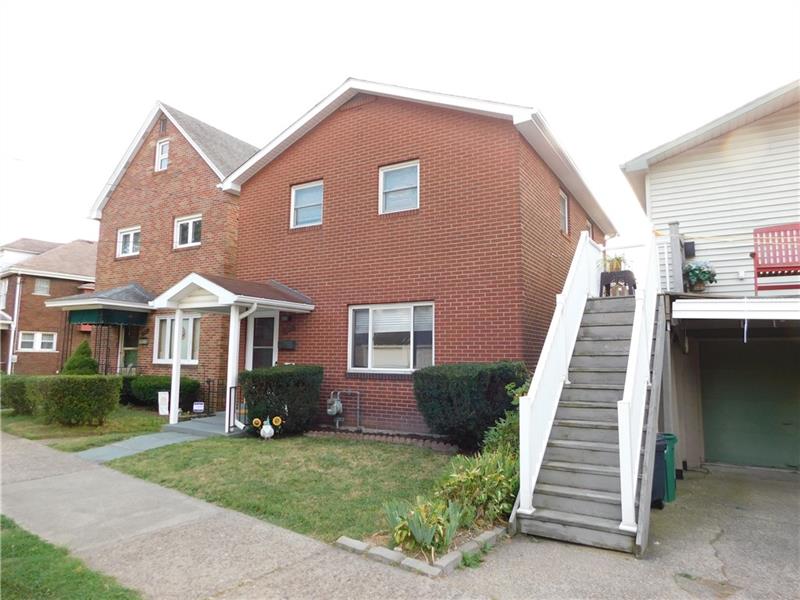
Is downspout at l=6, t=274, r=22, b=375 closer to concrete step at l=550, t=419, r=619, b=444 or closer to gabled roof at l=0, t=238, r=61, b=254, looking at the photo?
gabled roof at l=0, t=238, r=61, b=254

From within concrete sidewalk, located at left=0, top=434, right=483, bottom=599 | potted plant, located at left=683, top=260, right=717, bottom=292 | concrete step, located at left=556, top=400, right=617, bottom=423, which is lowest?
concrete sidewalk, located at left=0, top=434, right=483, bottom=599

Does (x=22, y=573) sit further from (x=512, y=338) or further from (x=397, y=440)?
(x=512, y=338)

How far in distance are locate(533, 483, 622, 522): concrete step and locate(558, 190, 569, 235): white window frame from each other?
27.5 ft

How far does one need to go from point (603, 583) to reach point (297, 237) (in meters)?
9.84

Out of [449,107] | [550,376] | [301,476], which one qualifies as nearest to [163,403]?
[301,476]

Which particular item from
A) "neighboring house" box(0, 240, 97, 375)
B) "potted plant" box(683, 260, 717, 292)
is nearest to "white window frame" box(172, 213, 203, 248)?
"potted plant" box(683, 260, 717, 292)

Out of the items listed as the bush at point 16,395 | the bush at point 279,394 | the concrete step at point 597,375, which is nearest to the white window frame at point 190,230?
the bush at point 16,395

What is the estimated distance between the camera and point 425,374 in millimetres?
8586

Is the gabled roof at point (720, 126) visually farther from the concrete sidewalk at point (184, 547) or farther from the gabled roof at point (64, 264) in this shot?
the gabled roof at point (64, 264)

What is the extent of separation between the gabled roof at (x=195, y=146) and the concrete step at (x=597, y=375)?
35.4 ft

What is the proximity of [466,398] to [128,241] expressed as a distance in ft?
43.6

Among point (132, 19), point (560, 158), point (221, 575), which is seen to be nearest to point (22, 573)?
point (221, 575)

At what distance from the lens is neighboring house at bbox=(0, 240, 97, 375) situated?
1037 inches

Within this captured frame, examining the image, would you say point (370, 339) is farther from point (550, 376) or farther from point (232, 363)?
point (550, 376)
